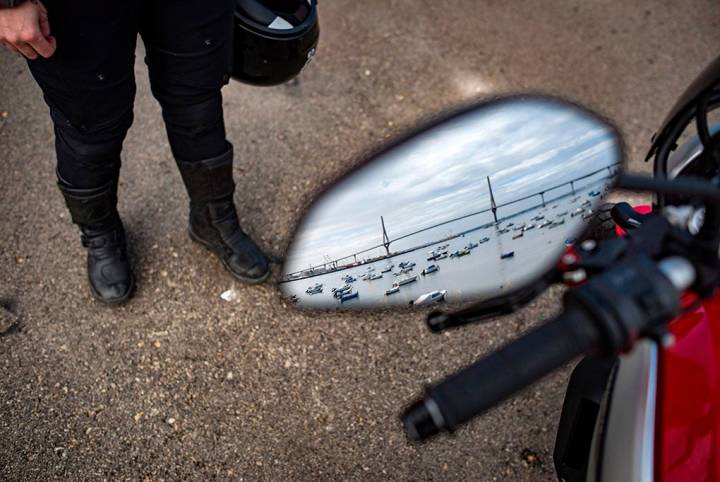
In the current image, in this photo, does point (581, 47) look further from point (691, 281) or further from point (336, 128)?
point (691, 281)

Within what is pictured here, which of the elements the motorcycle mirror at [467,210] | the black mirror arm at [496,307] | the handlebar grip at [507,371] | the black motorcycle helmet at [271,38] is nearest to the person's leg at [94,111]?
the black motorcycle helmet at [271,38]

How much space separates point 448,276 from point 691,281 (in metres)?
0.42

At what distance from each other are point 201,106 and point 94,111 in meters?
0.28

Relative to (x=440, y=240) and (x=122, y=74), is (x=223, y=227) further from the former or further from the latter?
(x=440, y=240)

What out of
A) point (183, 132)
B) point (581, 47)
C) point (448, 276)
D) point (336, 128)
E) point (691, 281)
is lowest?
point (336, 128)

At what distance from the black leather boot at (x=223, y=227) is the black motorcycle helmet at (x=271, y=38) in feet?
0.80

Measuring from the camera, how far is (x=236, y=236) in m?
2.18

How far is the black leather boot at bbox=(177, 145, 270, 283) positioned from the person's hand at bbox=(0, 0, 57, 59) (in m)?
0.67

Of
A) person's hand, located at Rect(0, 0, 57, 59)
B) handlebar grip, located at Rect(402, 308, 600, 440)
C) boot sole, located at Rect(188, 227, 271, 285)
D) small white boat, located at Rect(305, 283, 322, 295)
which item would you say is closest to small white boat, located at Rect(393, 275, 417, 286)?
small white boat, located at Rect(305, 283, 322, 295)

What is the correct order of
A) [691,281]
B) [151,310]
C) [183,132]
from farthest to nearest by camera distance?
[151,310] → [183,132] → [691,281]

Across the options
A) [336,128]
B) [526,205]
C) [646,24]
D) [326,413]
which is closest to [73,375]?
[326,413]

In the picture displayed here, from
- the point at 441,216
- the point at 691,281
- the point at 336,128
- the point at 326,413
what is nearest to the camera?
the point at 691,281

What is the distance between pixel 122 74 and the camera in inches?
62.1

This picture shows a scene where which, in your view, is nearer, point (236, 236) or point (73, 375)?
point (73, 375)
